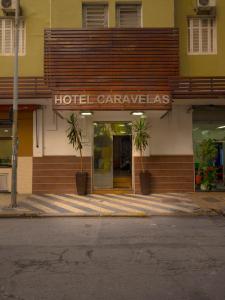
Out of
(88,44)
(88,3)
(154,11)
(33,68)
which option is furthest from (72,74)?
(154,11)

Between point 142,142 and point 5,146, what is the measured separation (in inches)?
226

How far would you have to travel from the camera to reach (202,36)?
15.2 metres

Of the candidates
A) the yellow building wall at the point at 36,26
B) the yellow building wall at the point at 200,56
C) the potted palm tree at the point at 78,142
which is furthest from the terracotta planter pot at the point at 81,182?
the yellow building wall at the point at 200,56

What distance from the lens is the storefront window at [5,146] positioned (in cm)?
1516

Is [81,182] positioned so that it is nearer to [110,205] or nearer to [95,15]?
[110,205]

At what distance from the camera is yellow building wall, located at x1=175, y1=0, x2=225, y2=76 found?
15.0 m

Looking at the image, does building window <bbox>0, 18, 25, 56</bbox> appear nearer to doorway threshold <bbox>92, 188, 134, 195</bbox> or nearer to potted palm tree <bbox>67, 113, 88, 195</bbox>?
potted palm tree <bbox>67, 113, 88, 195</bbox>

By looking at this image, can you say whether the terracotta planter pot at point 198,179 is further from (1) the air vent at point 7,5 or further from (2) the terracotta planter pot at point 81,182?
(1) the air vent at point 7,5

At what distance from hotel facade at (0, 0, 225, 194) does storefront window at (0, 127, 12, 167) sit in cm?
4

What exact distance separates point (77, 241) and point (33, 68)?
958cm

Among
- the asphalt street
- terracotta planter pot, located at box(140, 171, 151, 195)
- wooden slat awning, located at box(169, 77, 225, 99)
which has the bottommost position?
the asphalt street

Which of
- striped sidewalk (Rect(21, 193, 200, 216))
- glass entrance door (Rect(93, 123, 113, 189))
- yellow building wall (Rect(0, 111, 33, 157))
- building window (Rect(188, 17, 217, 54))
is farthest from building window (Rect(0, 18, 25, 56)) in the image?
building window (Rect(188, 17, 217, 54))

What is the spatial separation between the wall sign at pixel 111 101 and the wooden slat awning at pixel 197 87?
117 cm

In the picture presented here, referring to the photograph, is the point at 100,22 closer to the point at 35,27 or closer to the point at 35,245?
the point at 35,27
